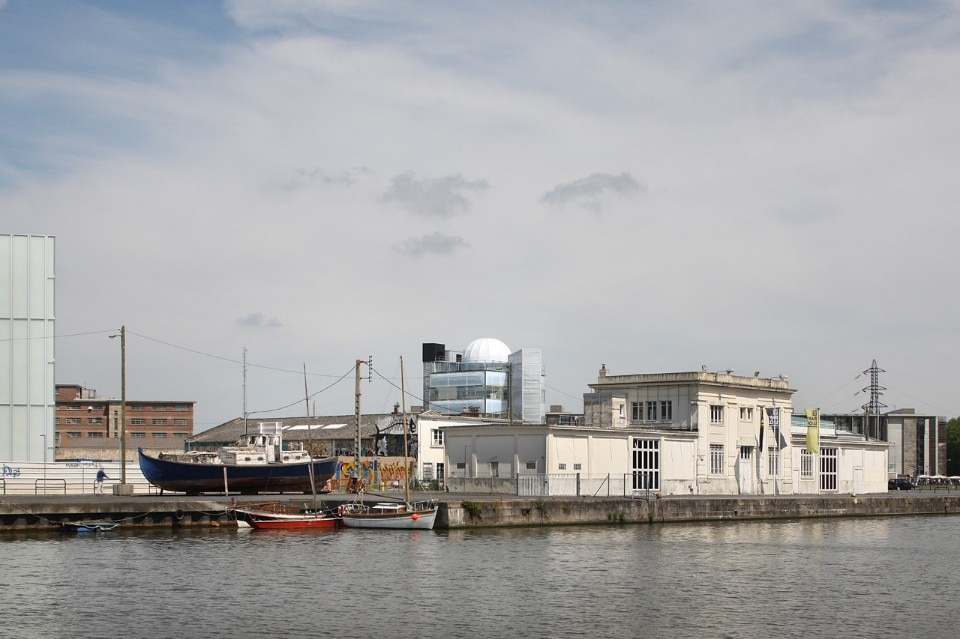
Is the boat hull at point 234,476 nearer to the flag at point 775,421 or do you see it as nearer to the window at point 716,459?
the window at point 716,459

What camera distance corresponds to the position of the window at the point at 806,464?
83500mm

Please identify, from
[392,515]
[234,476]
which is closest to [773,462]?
[392,515]

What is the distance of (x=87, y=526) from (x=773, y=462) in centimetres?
4795

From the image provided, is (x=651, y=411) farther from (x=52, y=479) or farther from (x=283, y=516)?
(x=52, y=479)

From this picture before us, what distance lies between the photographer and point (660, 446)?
72.1m

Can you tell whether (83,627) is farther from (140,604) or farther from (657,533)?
(657,533)

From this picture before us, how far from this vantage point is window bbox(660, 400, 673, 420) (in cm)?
7550

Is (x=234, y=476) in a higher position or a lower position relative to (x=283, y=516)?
higher

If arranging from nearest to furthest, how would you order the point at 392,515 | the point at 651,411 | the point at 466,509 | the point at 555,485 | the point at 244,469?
1. the point at 392,515
2. the point at 466,509
3. the point at 244,469
4. the point at 555,485
5. the point at 651,411

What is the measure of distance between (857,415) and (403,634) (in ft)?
369

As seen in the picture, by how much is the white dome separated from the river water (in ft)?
199

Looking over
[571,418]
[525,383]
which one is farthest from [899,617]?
[525,383]

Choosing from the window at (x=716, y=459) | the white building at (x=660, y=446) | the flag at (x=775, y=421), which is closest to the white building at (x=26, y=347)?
the white building at (x=660, y=446)

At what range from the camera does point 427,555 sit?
4597 centimetres
